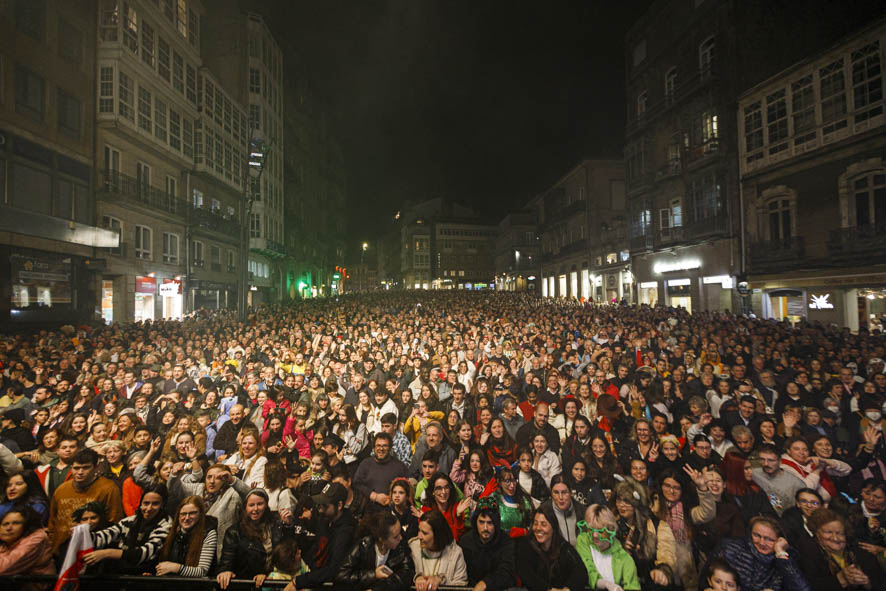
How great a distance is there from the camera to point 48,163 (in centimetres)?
1772

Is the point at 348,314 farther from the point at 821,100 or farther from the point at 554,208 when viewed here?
the point at 554,208

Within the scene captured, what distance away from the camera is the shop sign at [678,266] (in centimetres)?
2374

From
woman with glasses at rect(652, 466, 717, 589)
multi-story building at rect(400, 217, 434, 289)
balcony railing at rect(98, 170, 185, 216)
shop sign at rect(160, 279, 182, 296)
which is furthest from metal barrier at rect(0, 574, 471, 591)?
multi-story building at rect(400, 217, 434, 289)

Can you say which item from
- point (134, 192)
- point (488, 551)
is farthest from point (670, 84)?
point (134, 192)

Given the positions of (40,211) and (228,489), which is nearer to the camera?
(228,489)

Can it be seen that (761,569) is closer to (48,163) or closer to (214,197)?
(48,163)

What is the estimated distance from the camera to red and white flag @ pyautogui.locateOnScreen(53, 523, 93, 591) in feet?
12.8

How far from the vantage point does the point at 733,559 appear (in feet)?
13.1

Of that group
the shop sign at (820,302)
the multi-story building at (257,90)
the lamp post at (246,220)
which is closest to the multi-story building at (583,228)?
the shop sign at (820,302)

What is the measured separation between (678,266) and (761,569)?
2418cm

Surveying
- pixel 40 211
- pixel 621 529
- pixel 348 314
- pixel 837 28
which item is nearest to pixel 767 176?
pixel 837 28

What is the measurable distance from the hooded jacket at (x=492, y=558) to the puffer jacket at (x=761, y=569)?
1.84 meters

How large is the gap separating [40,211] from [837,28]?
1381 inches

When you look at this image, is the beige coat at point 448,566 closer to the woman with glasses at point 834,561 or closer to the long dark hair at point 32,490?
the woman with glasses at point 834,561
